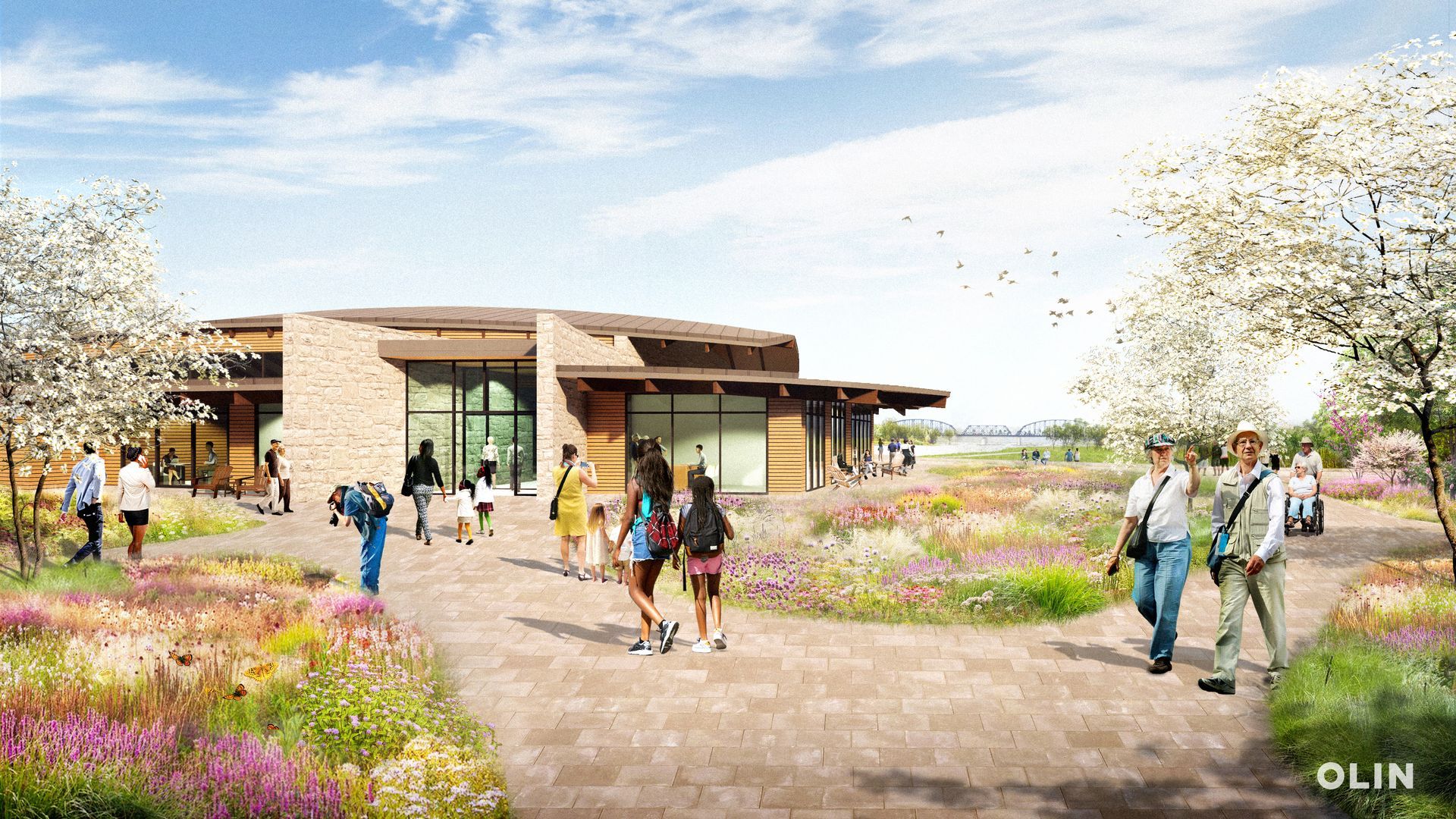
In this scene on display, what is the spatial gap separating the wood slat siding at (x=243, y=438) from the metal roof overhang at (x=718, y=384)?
10.3m

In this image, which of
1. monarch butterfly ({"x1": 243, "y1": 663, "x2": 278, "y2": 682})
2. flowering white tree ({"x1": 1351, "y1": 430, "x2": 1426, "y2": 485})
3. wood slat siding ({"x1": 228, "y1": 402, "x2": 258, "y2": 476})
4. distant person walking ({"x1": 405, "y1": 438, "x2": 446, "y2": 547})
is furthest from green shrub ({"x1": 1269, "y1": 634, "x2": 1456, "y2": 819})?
wood slat siding ({"x1": 228, "y1": 402, "x2": 258, "y2": 476})

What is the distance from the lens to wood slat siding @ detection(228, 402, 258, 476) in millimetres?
26375

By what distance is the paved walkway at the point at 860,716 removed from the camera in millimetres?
4547

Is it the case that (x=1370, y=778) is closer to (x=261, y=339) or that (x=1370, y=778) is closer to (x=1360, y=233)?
(x=1360, y=233)

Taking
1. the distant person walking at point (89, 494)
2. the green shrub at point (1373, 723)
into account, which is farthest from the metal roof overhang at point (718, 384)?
the green shrub at point (1373, 723)

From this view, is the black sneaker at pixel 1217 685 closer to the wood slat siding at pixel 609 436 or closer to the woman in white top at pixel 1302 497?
the woman in white top at pixel 1302 497

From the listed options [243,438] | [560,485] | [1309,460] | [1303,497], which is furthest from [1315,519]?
[243,438]

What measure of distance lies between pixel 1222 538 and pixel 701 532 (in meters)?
3.81

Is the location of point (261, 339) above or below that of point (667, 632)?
above

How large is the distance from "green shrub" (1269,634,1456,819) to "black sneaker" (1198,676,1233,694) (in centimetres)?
29

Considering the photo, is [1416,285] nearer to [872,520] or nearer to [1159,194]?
[1159,194]

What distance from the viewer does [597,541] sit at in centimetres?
1041

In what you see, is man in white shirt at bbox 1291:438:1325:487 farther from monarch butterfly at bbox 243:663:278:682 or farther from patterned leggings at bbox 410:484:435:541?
monarch butterfly at bbox 243:663:278:682

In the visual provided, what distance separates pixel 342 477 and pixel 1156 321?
68.1 feet
